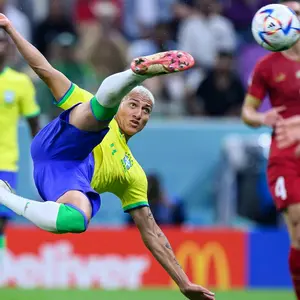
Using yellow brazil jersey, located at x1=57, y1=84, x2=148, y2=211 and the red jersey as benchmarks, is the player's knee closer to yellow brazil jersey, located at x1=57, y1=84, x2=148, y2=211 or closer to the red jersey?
yellow brazil jersey, located at x1=57, y1=84, x2=148, y2=211

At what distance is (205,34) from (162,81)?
3.50ft

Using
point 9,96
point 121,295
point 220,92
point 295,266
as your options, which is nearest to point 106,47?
point 220,92

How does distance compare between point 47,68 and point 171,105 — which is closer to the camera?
point 47,68

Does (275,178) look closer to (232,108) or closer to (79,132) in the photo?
(79,132)

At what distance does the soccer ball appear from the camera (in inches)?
322

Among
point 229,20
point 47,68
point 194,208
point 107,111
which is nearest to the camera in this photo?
point 107,111

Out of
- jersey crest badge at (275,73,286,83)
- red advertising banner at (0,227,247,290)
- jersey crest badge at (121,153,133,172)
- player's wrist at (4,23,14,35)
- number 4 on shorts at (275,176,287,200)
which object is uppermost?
player's wrist at (4,23,14,35)

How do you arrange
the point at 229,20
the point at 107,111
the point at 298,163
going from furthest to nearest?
the point at 229,20 < the point at 298,163 < the point at 107,111

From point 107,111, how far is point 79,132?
0.30 m

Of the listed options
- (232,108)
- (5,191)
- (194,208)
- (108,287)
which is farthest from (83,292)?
(5,191)

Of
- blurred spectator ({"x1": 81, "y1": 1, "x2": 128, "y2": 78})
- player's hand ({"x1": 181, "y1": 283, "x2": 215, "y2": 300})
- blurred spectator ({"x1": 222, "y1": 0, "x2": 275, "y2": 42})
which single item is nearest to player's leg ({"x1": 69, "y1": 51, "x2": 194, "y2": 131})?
player's hand ({"x1": 181, "y1": 283, "x2": 215, "y2": 300})

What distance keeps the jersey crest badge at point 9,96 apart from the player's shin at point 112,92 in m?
3.05

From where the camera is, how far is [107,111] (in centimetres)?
717

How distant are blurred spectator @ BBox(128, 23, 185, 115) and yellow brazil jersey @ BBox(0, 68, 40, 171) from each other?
3446mm
